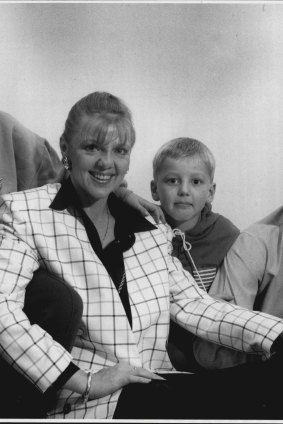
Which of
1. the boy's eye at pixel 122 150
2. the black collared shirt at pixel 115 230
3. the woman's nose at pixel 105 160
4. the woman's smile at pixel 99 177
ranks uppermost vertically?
the boy's eye at pixel 122 150

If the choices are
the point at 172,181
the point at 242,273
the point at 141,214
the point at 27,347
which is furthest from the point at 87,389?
the point at 172,181

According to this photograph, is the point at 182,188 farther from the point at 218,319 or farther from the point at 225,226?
the point at 218,319

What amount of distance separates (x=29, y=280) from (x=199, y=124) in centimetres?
119

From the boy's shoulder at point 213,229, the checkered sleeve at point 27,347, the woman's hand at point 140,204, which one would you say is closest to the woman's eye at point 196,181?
the boy's shoulder at point 213,229

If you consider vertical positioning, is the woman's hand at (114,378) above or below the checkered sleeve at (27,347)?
below

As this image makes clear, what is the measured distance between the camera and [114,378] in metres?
1.11

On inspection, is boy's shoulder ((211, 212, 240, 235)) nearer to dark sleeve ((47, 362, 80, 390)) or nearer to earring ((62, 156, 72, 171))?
earring ((62, 156, 72, 171))

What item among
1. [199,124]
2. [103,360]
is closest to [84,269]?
[103,360]

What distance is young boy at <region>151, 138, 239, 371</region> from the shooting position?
1.60m

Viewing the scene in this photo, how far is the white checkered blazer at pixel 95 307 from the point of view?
1.07 m

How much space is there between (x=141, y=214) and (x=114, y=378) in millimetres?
457

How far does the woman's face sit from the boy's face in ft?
1.02

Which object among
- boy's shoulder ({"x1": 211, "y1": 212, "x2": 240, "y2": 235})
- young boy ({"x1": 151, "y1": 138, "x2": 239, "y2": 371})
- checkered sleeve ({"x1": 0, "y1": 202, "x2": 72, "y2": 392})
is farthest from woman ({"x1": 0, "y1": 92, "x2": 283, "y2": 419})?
boy's shoulder ({"x1": 211, "y1": 212, "x2": 240, "y2": 235})

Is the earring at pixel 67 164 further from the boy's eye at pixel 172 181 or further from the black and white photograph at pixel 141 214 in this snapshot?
the boy's eye at pixel 172 181
